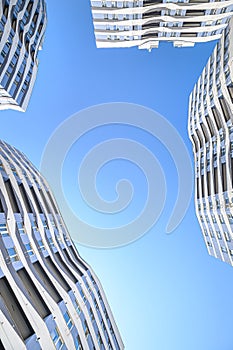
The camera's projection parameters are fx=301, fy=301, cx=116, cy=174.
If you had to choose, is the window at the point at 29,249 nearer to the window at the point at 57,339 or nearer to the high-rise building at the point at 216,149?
the window at the point at 57,339

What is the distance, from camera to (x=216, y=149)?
131 ft

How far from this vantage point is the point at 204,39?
2116 inches

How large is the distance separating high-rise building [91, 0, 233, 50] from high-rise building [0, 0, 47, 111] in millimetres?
10832

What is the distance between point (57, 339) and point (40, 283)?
383 cm

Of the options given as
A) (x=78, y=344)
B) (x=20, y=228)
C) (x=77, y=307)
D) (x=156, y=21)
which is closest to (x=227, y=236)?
(x=77, y=307)

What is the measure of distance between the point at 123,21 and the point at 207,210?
103 ft

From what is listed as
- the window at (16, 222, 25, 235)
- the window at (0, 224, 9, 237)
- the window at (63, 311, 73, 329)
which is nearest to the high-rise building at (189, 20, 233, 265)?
the window at (63, 311, 73, 329)

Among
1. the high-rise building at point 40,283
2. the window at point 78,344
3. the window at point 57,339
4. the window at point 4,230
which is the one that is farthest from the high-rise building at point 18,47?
the window at point 78,344

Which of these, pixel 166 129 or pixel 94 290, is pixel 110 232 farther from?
pixel 166 129

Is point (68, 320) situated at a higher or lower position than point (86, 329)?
higher

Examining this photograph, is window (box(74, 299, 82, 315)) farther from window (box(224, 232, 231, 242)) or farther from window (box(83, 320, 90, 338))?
window (box(224, 232, 231, 242))

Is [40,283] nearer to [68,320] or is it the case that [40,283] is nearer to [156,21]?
[68,320]

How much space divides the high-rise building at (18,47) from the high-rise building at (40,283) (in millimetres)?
15671

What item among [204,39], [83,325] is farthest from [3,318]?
[204,39]
